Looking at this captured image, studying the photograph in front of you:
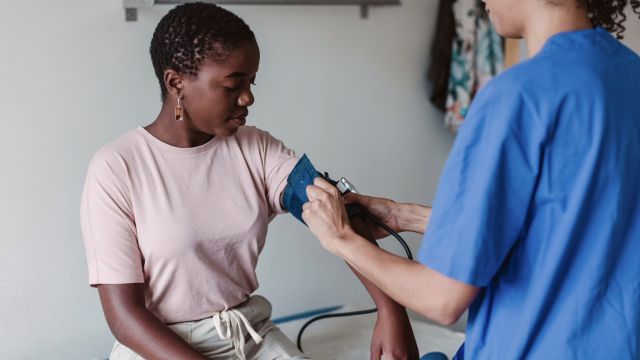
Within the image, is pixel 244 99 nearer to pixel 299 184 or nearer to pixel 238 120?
pixel 238 120

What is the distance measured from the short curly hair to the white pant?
54cm

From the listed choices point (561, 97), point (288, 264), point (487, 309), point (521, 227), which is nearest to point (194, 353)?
point (487, 309)

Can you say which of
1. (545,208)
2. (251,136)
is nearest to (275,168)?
(251,136)

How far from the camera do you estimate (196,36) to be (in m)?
1.51

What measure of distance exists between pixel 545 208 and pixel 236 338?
2.73ft

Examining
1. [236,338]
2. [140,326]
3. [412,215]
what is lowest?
[236,338]

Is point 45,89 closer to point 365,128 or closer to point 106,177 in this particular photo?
point 106,177

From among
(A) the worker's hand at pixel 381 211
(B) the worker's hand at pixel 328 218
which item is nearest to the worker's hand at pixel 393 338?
(A) the worker's hand at pixel 381 211

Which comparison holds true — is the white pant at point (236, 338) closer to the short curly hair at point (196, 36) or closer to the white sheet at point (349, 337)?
the white sheet at point (349, 337)

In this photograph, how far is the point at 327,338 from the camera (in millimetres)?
2270

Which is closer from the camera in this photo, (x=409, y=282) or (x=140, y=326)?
(x=409, y=282)

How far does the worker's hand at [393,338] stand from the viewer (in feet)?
4.75

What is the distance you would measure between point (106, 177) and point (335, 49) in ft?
4.07

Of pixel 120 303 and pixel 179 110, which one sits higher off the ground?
pixel 179 110
